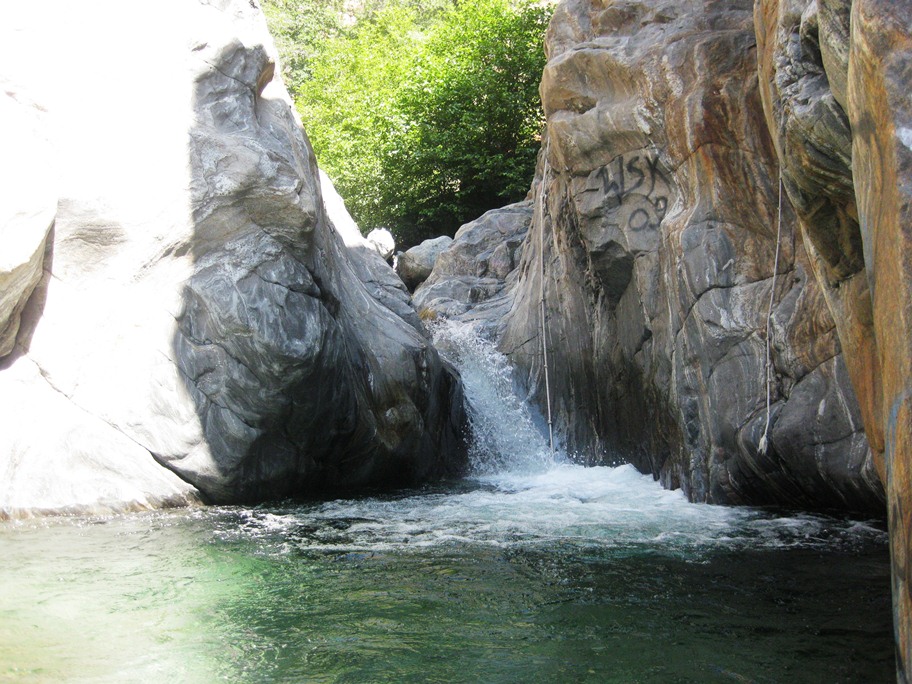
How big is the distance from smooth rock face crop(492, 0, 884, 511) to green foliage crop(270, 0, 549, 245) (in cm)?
1148

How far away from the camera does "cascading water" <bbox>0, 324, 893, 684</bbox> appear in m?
4.00

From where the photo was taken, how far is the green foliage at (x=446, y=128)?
878 inches

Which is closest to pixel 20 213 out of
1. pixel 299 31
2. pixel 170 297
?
pixel 170 297

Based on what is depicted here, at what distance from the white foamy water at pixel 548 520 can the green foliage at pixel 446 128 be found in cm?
1309

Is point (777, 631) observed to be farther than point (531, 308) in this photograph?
No

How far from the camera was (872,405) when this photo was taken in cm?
464

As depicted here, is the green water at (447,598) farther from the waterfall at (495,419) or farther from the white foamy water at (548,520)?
the waterfall at (495,419)

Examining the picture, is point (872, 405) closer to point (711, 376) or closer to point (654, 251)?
point (711, 376)

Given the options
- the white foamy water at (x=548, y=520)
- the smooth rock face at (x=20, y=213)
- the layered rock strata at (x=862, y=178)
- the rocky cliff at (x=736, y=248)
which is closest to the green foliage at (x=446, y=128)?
the rocky cliff at (x=736, y=248)

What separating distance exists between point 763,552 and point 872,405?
1.74 meters

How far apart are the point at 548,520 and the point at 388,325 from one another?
3.95 meters

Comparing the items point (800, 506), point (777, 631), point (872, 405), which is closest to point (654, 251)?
point (800, 506)

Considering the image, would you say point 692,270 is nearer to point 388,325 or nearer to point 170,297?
point 388,325

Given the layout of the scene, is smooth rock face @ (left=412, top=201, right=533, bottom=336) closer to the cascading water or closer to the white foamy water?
the white foamy water
